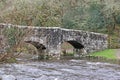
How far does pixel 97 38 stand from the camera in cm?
4803

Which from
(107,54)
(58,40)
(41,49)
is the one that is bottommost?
(107,54)

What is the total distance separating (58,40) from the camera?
41.8 metres

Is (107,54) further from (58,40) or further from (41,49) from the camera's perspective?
(41,49)

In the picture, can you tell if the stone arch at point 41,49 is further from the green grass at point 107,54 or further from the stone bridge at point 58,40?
the green grass at point 107,54

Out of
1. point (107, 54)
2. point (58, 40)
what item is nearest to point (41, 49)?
point (58, 40)

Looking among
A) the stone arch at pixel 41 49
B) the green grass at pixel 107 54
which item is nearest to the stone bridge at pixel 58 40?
the stone arch at pixel 41 49

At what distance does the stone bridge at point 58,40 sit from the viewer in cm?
3982

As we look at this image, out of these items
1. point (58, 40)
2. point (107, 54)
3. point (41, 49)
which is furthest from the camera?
point (107, 54)

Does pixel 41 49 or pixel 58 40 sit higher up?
pixel 58 40

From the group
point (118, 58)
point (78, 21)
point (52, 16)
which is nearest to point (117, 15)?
point (78, 21)

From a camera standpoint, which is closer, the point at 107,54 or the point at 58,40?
the point at 58,40

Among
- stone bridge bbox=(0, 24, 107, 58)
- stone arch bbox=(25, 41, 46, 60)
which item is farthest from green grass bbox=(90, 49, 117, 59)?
stone arch bbox=(25, 41, 46, 60)

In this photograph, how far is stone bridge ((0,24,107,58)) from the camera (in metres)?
39.8

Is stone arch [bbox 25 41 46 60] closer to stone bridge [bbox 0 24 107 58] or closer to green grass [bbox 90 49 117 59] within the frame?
stone bridge [bbox 0 24 107 58]
